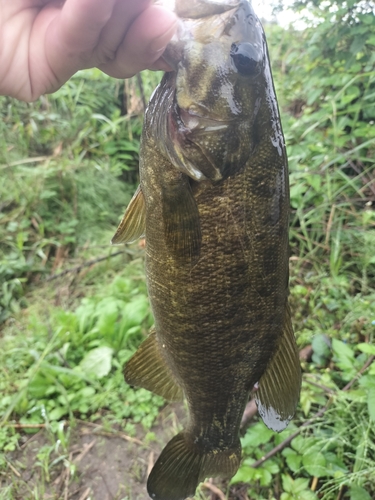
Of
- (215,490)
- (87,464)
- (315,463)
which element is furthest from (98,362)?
(315,463)

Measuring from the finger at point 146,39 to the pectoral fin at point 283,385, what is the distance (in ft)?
2.98

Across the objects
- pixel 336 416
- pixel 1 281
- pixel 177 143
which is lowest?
pixel 1 281

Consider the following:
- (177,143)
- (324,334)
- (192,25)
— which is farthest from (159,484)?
(192,25)

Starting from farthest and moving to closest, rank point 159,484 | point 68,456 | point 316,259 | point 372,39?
point 316,259 → point 372,39 → point 68,456 → point 159,484

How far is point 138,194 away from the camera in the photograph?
4.40 ft

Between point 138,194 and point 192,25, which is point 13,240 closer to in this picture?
Result: point 138,194

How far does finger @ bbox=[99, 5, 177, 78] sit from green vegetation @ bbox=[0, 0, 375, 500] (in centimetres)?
155

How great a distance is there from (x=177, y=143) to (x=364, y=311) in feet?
6.08

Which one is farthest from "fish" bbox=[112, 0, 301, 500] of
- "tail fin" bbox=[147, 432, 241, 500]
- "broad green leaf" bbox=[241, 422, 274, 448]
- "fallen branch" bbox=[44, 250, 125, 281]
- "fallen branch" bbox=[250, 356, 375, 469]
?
"fallen branch" bbox=[44, 250, 125, 281]

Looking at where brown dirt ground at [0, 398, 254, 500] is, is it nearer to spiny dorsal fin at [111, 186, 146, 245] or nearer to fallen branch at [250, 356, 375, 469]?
fallen branch at [250, 356, 375, 469]

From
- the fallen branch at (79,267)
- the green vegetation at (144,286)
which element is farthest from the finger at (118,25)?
the fallen branch at (79,267)

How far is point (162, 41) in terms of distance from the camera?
99 centimetres

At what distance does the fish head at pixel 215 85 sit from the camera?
1.08 metres

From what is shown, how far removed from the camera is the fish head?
1076 mm
